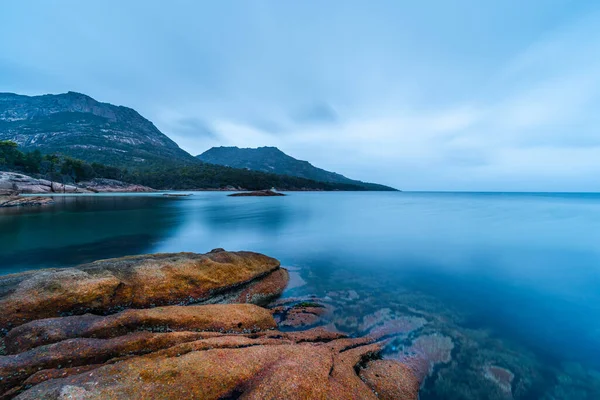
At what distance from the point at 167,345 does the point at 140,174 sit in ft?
476

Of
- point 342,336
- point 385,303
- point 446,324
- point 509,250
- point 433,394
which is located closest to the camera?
point 433,394

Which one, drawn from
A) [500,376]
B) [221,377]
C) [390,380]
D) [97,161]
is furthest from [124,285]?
[97,161]

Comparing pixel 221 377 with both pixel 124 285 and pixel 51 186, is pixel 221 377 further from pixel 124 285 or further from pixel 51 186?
pixel 51 186

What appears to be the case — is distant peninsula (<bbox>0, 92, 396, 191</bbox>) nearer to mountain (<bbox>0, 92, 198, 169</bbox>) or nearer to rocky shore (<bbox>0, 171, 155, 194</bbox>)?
mountain (<bbox>0, 92, 198, 169</bbox>)

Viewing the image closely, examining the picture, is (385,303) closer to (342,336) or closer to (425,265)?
(342,336)

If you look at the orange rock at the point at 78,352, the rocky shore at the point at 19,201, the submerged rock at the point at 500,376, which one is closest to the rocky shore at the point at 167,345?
the orange rock at the point at 78,352

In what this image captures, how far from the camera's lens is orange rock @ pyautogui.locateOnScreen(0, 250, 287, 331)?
6.66 metres

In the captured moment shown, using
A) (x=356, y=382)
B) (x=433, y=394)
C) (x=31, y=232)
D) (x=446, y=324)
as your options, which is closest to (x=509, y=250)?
(x=446, y=324)

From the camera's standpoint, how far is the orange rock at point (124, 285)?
6.66 m

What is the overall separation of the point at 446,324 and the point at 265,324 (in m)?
6.59

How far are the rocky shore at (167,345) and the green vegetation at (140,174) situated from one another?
10433 centimetres

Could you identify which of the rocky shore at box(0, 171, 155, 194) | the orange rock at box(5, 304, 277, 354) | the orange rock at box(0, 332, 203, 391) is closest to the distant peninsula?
the rocky shore at box(0, 171, 155, 194)

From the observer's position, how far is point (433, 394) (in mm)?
5785

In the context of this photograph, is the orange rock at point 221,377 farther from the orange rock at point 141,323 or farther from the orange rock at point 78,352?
the orange rock at point 141,323
